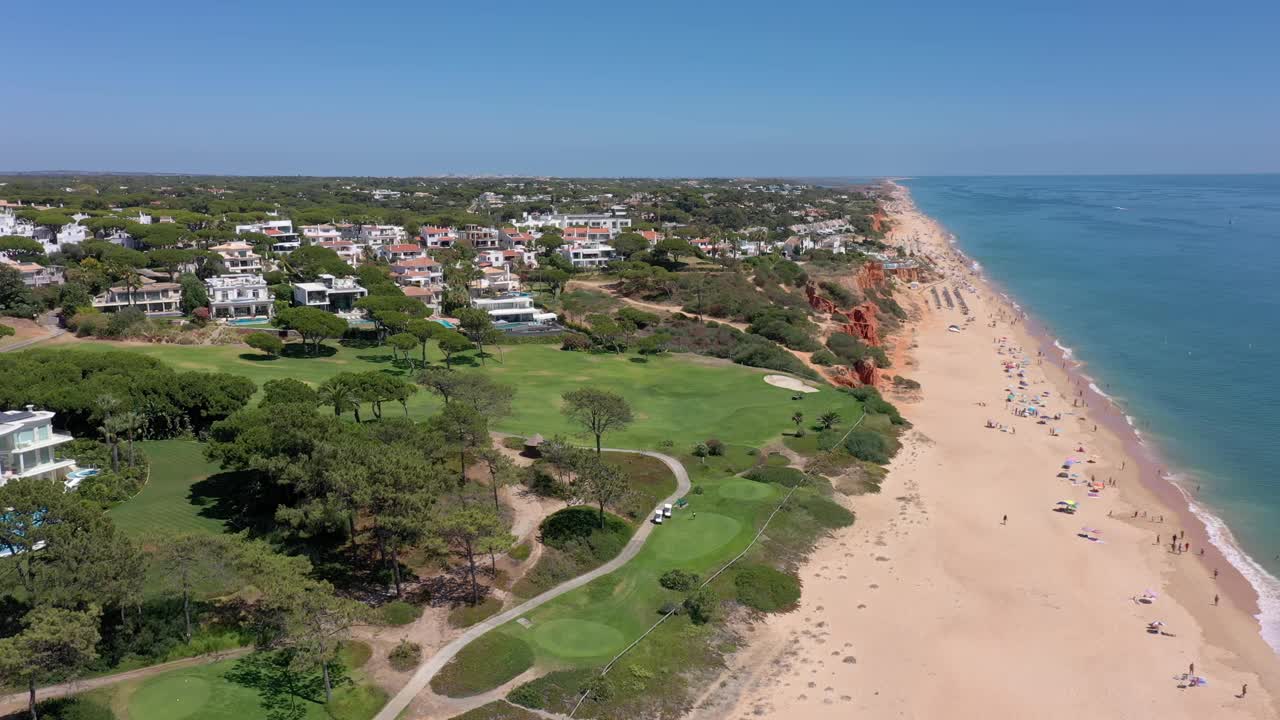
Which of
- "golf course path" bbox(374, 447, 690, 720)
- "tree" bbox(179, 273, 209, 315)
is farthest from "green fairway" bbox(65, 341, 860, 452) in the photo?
"tree" bbox(179, 273, 209, 315)

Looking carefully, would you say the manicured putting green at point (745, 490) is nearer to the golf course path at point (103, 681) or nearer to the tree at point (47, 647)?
the golf course path at point (103, 681)

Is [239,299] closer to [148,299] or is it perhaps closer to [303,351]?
[148,299]

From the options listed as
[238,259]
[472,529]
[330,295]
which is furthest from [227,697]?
[238,259]

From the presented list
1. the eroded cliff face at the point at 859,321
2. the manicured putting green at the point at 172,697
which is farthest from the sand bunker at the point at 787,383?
the manicured putting green at the point at 172,697

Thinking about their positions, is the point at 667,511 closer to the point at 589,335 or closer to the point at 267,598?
the point at 267,598

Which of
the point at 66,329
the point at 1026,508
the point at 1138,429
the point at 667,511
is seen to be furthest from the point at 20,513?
the point at 1138,429

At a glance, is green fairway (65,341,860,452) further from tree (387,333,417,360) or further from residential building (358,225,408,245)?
residential building (358,225,408,245)
